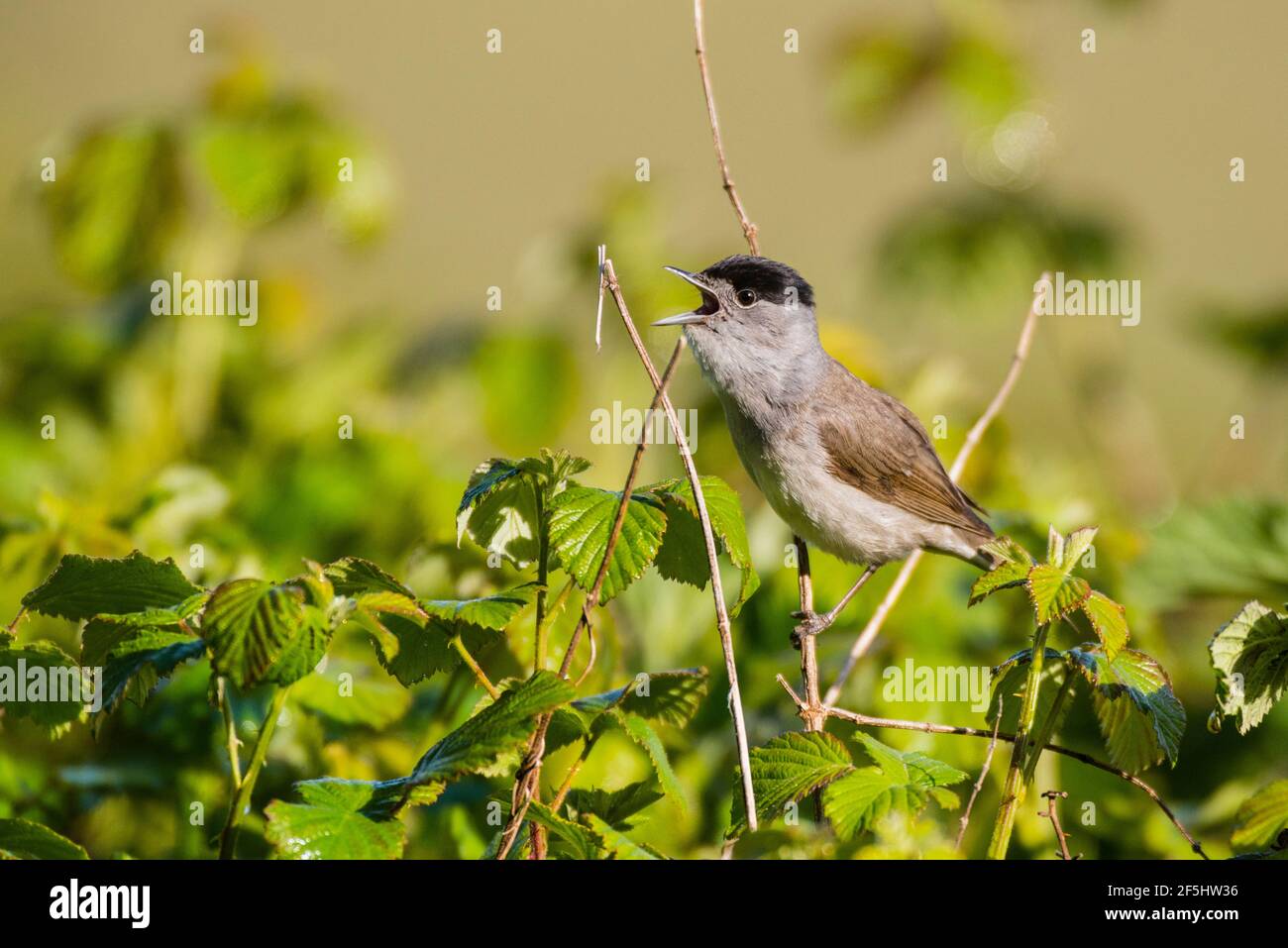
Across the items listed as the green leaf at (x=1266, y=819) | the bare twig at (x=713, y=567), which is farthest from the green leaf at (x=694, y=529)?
the green leaf at (x=1266, y=819)

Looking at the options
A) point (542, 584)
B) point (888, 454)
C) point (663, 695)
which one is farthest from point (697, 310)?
point (542, 584)

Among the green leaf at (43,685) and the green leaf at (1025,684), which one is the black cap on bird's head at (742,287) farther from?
the green leaf at (43,685)

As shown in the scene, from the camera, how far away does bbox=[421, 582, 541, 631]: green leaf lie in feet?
5.63

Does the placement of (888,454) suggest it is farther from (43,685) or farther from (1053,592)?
(43,685)

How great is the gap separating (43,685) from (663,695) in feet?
3.08

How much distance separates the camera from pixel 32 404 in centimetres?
454

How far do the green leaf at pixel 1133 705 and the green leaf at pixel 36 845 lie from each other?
1.43 meters

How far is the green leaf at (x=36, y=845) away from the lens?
171 centimetres

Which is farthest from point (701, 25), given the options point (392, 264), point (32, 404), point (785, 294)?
point (392, 264)

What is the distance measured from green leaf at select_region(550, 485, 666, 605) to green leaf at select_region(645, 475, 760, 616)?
0.11m

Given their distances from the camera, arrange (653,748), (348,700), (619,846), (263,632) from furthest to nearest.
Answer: (348,700) → (653,748) → (619,846) → (263,632)

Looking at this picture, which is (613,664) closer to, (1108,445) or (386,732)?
(386,732)

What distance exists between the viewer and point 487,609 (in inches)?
68.7

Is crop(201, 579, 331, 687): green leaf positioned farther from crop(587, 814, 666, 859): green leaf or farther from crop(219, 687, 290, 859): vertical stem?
crop(587, 814, 666, 859): green leaf
